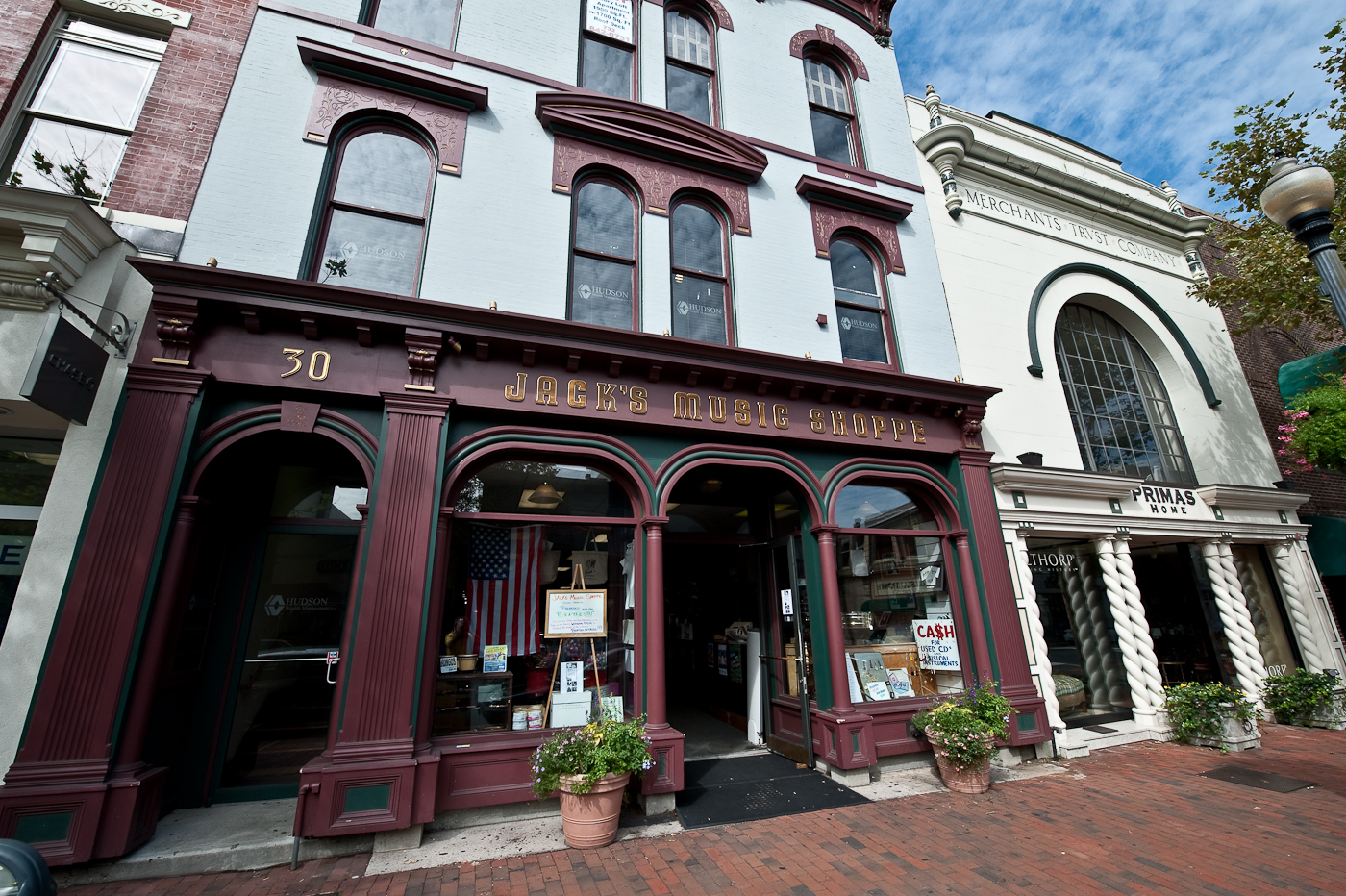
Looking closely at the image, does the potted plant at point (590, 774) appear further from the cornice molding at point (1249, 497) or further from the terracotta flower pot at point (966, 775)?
the cornice molding at point (1249, 497)

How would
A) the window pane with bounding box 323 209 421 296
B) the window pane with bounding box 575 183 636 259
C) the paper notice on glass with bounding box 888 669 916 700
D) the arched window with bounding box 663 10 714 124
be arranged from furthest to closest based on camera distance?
1. the arched window with bounding box 663 10 714 124
2. the window pane with bounding box 575 183 636 259
3. the paper notice on glass with bounding box 888 669 916 700
4. the window pane with bounding box 323 209 421 296

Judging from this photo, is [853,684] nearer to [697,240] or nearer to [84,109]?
[697,240]

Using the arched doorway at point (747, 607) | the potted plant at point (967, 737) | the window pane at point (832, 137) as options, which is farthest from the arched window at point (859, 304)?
the potted plant at point (967, 737)

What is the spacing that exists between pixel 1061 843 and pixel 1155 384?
11073 millimetres

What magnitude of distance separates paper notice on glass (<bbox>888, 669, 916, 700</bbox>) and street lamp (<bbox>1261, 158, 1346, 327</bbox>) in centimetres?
577

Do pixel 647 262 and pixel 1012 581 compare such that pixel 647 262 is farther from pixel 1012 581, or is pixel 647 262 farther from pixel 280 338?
pixel 1012 581

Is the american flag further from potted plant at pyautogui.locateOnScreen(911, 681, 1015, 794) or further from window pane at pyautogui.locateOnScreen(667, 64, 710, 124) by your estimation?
window pane at pyautogui.locateOnScreen(667, 64, 710, 124)

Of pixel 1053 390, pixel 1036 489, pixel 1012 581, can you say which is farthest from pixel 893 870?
pixel 1053 390

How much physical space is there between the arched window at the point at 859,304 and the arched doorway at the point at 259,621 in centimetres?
723

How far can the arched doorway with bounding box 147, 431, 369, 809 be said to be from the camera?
221 inches

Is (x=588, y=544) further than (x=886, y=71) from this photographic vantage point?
No

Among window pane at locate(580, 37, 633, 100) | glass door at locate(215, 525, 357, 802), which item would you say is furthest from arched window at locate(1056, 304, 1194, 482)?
glass door at locate(215, 525, 357, 802)

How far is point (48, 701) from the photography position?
450 centimetres

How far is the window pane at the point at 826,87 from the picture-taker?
33.9ft
